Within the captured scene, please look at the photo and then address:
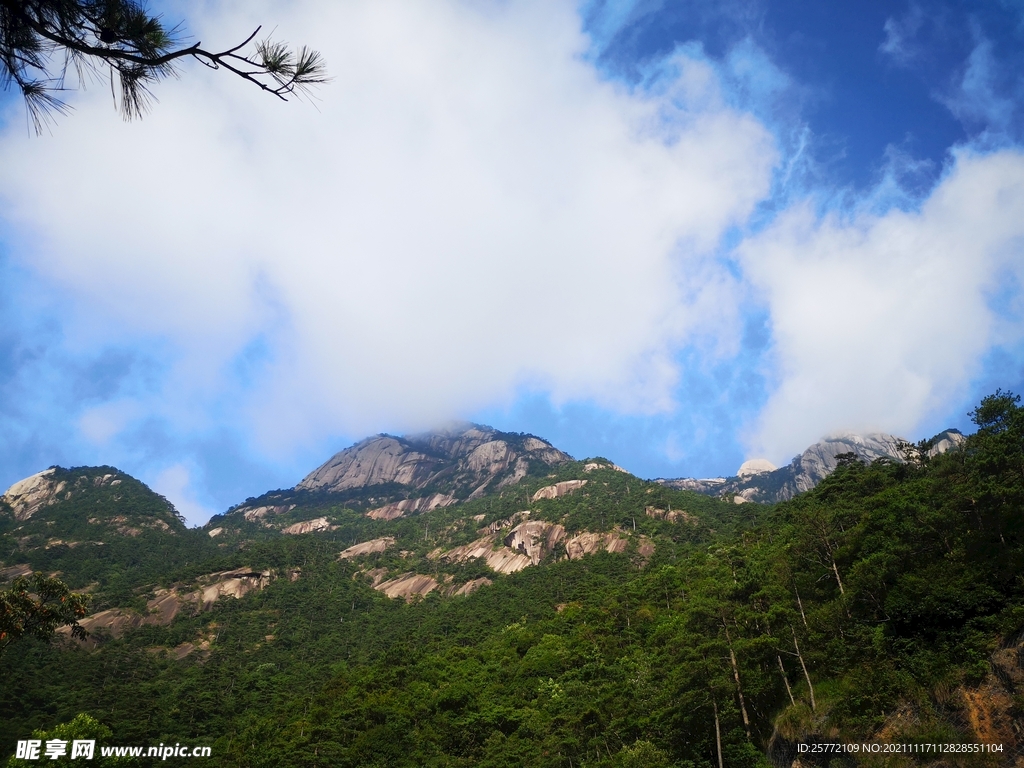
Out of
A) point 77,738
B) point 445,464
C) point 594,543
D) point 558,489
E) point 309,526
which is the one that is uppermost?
point 445,464

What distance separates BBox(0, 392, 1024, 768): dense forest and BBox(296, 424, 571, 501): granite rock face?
68638mm

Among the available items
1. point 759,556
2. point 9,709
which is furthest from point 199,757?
point 759,556

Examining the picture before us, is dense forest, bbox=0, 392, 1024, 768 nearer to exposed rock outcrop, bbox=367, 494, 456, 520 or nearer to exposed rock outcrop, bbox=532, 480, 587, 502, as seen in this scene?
exposed rock outcrop, bbox=532, 480, 587, 502

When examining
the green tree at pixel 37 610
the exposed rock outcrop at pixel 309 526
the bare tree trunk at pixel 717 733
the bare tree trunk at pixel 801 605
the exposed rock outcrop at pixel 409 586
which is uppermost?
the exposed rock outcrop at pixel 309 526

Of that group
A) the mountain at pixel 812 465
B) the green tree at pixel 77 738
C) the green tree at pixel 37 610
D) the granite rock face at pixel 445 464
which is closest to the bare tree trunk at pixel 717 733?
the green tree at pixel 37 610

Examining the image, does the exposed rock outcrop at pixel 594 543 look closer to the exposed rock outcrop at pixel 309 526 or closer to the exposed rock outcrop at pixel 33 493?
the exposed rock outcrop at pixel 309 526

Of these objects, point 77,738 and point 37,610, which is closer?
point 37,610

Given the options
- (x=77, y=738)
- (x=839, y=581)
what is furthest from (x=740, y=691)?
(x=77, y=738)

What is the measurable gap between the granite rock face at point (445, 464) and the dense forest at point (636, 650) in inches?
2702

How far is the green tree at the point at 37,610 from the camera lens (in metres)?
13.5

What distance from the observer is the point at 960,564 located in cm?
2142

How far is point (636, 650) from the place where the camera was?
3922 cm

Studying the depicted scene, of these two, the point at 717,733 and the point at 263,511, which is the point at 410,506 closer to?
the point at 263,511

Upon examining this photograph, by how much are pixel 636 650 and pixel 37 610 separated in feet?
122
